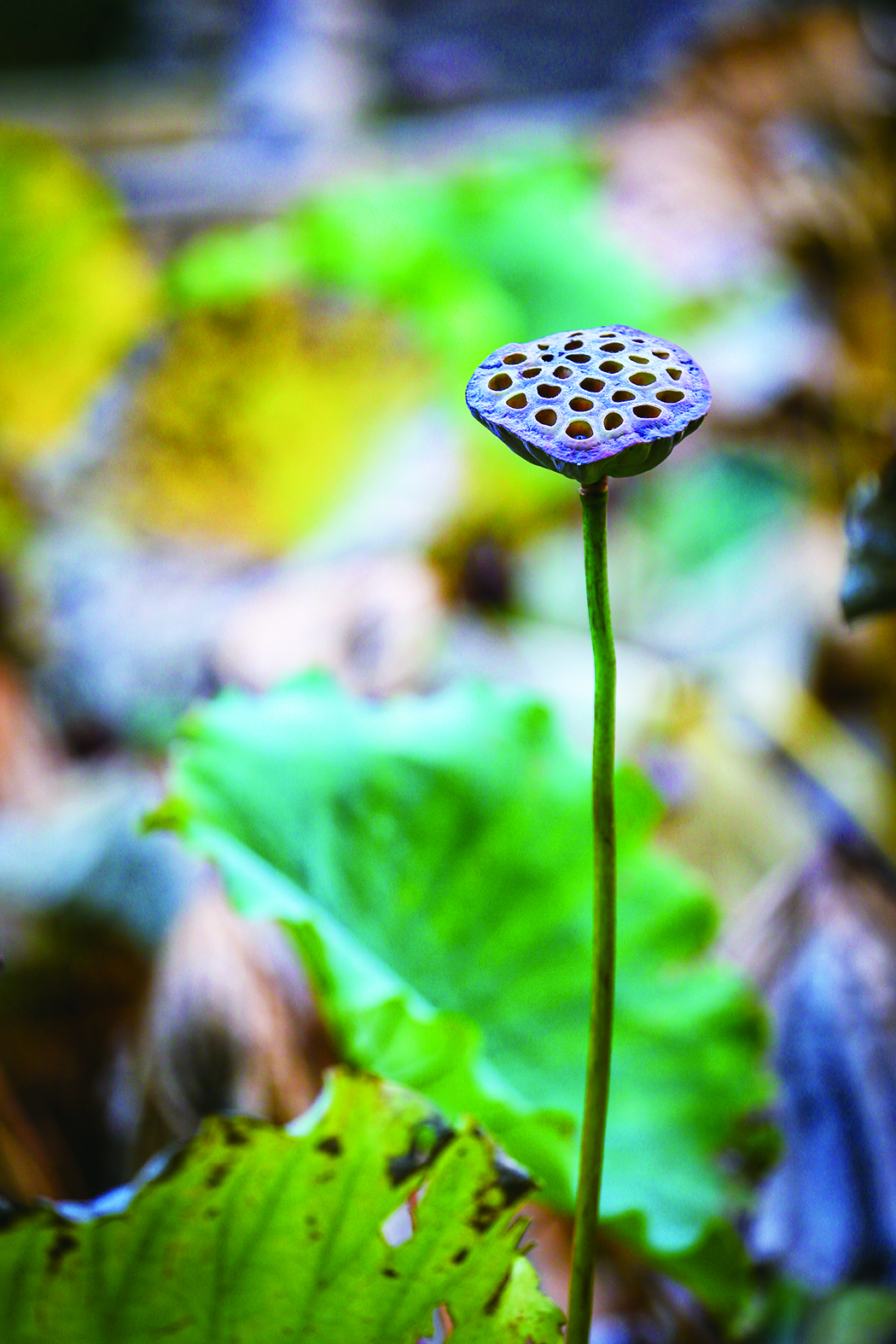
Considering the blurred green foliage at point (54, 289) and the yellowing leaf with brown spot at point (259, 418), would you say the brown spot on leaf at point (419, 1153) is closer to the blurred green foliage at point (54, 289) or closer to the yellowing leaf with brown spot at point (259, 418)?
the yellowing leaf with brown spot at point (259, 418)

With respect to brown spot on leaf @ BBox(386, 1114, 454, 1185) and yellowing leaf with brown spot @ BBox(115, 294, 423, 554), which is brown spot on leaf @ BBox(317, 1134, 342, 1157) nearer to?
brown spot on leaf @ BBox(386, 1114, 454, 1185)

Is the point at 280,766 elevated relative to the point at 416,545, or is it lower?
lower

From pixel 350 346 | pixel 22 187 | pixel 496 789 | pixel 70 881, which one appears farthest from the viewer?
pixel 22 187

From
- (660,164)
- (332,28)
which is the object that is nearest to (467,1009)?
(660,164)

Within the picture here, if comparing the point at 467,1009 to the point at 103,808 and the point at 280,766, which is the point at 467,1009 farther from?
the point at 103,808

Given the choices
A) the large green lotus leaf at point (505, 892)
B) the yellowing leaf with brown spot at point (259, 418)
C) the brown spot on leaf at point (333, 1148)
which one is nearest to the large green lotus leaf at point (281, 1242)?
the brown spot on leaf at point (333, 1148)

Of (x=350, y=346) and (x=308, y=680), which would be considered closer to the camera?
(x=308, y=680)

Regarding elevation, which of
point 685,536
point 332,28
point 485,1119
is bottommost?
point 485,1119
